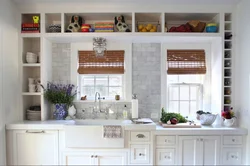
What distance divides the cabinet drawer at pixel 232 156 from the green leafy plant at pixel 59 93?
96.5 inches

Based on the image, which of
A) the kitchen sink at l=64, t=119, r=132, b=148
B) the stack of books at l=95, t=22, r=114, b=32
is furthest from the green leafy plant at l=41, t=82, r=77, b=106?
the stack of books at l=95, t=22, r=114, b=32

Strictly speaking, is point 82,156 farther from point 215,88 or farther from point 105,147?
point 215,88

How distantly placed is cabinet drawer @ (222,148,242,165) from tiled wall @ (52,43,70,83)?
266 centimetres

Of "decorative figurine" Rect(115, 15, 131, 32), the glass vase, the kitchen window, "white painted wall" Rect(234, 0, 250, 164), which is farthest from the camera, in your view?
the kitchen window

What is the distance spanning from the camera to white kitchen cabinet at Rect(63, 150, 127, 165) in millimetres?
2498

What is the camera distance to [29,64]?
9.12 feet

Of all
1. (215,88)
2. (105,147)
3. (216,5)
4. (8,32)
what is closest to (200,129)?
(215,88)

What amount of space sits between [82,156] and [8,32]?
2.01m

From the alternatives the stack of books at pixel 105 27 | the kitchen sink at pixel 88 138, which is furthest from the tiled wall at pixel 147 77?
the kitchen sink at pixel 88 138

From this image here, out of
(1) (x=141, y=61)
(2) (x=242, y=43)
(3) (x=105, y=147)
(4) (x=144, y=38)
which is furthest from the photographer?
(1) (x=141, y=61)

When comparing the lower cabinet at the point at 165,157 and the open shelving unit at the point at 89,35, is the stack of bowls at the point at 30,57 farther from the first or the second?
the lower cabinet at the point at 165,157

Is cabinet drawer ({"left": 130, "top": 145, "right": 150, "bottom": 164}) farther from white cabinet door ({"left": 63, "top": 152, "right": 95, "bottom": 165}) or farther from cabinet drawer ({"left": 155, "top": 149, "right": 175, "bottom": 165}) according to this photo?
white cabinet door ({"left": 63, "top": 152, "right": 95, "bottom": 165})

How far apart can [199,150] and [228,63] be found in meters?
1.40

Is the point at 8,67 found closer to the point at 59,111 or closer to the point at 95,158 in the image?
the point at 59,111
